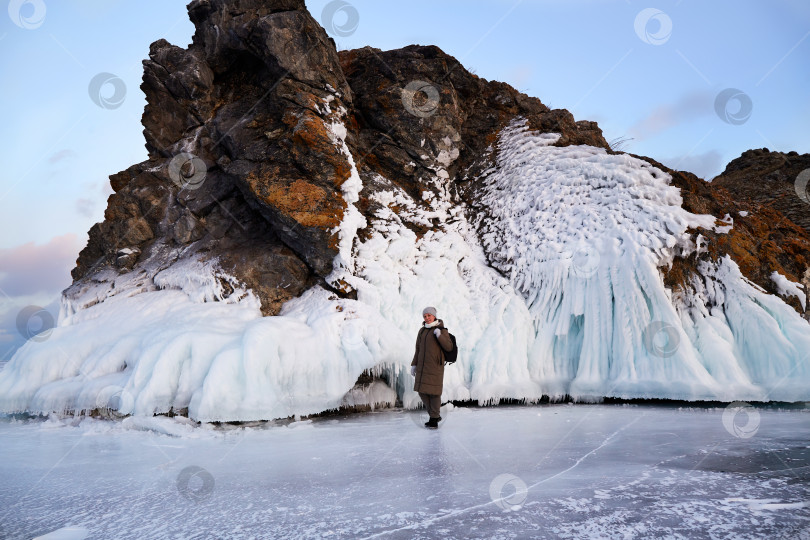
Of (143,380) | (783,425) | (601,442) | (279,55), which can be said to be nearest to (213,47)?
(279,55)

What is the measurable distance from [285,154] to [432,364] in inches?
184

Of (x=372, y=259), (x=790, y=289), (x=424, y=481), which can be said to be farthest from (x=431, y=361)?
(x=790, y=289)

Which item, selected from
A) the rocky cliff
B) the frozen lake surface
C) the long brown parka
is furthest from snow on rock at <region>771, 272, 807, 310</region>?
the long brown parka

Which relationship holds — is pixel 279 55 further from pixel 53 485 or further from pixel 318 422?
pixel 53 485

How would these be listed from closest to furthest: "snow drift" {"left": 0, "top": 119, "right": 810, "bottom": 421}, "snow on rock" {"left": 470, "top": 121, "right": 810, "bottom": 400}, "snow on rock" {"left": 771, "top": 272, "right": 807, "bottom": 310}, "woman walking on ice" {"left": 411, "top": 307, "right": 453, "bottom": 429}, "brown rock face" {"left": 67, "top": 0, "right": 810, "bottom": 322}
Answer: "woman walking on ice" {"left": 411, "top": 307, "right": 453, "bottom": 429}
"snow drift" {"left": 0, "top": 119, "right": 810, "bottom": 421}
"snow on rock" {"left": 470, "top": 121, "right": 810, "bottom": 400}
"snow on rock" {"left": 771, "top": 272, "right": 807, "bottom": 310}
"brown rock face" {"left": 67, "top": 0, "right": 810, "bottom": 322}

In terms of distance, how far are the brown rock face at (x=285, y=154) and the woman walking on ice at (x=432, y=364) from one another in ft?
8.04

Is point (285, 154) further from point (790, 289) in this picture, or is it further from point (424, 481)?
point (790, 289)

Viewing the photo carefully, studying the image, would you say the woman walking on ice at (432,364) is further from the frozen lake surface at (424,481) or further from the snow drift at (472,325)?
the snow drift at (472,325)

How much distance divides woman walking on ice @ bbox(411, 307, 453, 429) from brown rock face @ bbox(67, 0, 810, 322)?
245 cm

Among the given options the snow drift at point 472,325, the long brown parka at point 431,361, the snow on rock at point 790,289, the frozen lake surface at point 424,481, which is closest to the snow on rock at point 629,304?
the snow drift at point 472,325

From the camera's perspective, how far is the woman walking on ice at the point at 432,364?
555cm

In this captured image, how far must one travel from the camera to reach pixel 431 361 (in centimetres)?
561

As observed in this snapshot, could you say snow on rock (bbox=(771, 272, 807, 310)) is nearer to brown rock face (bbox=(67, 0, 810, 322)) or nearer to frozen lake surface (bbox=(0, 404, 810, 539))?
brown rock face (bbox=(67, 0, 810, 322))

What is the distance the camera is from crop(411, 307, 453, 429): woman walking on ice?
5547mm
